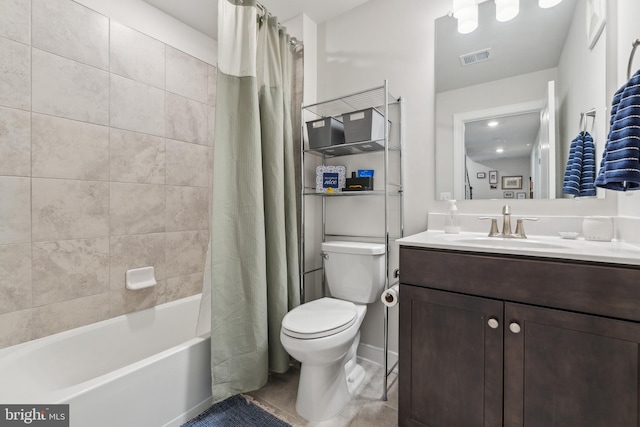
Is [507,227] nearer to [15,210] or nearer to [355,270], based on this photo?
[355,270]

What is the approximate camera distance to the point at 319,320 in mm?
1413

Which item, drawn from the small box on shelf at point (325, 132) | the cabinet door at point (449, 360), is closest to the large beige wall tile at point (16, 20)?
the small box on shelf at point (325, 132)

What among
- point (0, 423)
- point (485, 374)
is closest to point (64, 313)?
point (0, 423)

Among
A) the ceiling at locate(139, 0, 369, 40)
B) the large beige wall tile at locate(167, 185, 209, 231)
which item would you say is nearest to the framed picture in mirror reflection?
the ceiling at locate(139, 0, 369, 40)

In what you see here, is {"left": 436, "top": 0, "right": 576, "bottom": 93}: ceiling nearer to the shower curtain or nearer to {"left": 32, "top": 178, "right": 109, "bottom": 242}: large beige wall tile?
the shower curtain

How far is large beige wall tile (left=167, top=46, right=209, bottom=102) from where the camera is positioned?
196cm

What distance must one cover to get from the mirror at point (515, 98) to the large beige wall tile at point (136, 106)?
1.79m

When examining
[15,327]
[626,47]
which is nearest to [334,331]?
[15,327]

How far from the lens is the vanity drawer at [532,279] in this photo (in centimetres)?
84

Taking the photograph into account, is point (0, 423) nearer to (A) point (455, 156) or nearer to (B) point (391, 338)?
(B) point (391, 338)

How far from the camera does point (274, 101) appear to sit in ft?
5.66

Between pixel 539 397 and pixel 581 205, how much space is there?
0.92 m

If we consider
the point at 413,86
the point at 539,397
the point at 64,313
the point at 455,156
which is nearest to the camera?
the point at 539,397

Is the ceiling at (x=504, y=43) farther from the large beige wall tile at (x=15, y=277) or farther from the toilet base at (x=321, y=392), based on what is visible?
the large beige wall tile at (x=15, y=277)
